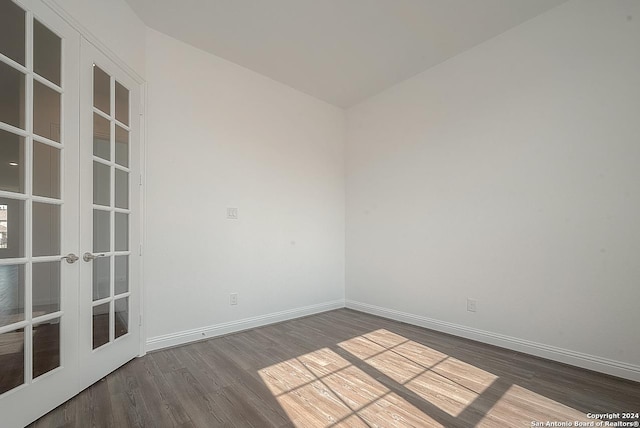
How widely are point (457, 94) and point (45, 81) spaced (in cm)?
354

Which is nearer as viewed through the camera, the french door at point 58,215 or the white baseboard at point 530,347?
the french door at point 58,215

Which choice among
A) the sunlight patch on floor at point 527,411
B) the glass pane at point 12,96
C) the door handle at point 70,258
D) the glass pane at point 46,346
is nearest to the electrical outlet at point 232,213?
the door handle at point 70,258

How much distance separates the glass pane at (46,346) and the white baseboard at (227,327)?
935mm

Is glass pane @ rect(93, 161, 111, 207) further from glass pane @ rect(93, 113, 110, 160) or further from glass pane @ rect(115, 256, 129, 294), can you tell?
glass pane @ rect(115, 256, 129, 294)

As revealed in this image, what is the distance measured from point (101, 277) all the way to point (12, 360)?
0.73 m

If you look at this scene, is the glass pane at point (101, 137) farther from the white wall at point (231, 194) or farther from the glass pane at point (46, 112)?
the white wall at point (231, 194)

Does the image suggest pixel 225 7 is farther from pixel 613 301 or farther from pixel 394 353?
pixel 613 301

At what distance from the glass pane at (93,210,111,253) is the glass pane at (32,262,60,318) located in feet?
1.10

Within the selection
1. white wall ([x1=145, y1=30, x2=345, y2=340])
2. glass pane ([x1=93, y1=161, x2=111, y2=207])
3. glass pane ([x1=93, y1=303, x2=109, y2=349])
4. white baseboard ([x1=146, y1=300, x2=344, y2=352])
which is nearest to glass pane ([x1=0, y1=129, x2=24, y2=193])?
glass pane ([x1=93, y1=161, x2=111, y2=207])

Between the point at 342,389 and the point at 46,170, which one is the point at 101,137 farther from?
the point at 342,389

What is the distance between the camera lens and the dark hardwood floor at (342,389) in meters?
1.83

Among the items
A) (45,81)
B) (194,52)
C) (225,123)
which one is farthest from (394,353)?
(194,52)

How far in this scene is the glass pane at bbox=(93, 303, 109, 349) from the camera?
7.42 feet

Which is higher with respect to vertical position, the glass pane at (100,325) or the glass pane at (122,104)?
the glass pane at (122,104)
